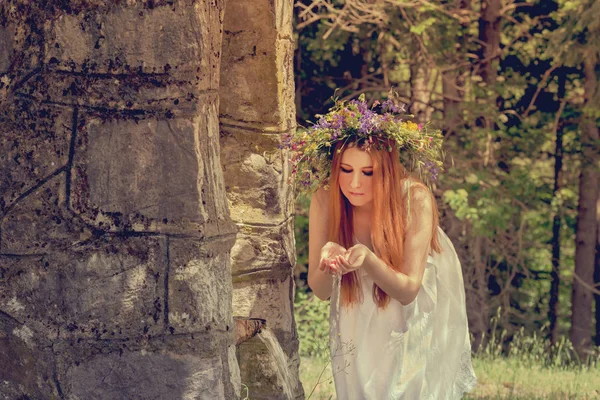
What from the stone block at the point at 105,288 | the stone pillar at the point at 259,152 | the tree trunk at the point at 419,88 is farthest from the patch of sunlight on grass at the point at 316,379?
the tree trunk at the point at 419,88

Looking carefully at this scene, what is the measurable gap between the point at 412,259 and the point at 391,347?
46 cm

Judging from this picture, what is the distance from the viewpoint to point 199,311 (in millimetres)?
4109

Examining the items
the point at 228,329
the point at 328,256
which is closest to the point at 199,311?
the point at 228,329

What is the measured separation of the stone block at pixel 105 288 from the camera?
407 centimetres

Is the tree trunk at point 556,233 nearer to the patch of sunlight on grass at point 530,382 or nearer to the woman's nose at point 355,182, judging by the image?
the patch of sunlight on grass at point 530,382

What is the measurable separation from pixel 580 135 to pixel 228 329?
9.35 metres

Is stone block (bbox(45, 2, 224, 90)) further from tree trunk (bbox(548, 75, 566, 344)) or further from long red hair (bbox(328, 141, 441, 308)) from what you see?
tree trunk (bbox(548, 75, 566, 344))

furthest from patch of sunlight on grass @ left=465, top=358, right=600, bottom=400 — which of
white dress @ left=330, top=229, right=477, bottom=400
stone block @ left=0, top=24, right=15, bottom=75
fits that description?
stone block @ left=0, top=24, right=15, bottom=75

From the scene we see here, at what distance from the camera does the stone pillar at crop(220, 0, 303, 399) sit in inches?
221

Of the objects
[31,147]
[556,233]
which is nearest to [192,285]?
[31,147]

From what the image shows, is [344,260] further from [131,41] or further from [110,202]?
[131,41]

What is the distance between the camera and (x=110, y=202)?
160 inches

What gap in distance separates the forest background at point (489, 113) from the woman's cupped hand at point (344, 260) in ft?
21.9

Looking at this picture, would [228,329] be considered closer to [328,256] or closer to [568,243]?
[328,256]
